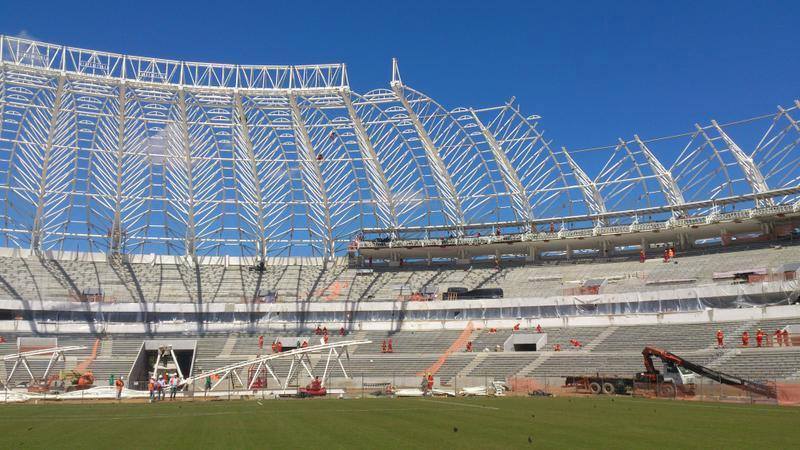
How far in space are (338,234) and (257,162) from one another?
14.7m

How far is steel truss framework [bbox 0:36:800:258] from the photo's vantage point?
5650 centimetres

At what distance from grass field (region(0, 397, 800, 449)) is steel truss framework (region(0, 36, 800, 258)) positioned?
102ft

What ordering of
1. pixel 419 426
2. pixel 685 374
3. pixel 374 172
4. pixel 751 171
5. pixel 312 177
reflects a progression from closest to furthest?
1. pixel 419 426
2. pixel 685 374
3. pixel 751 171
4. pixel 374 172
5. pixel 312 177

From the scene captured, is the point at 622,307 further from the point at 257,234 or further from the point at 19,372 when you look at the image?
the point at 19,372

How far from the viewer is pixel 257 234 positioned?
76688 mm

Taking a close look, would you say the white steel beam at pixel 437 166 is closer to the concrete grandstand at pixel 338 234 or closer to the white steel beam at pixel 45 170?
the concrete grandstand at pixel 338 234

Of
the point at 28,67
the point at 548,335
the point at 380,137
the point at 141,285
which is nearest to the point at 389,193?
the point at 380,137

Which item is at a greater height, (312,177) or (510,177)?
(312,177)

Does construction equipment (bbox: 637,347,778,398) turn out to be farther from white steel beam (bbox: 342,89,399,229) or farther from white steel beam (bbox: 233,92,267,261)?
white steel beam (bbox: 233,92,267,261)

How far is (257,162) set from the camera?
216 feet

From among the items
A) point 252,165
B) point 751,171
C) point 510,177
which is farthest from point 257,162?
point 751,171

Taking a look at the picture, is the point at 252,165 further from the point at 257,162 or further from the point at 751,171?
the point at 751,171

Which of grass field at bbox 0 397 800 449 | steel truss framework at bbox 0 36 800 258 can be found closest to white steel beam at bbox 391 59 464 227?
steel truss framework at bbox 0 36 800 258

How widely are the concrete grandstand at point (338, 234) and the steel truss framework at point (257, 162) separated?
23cm
